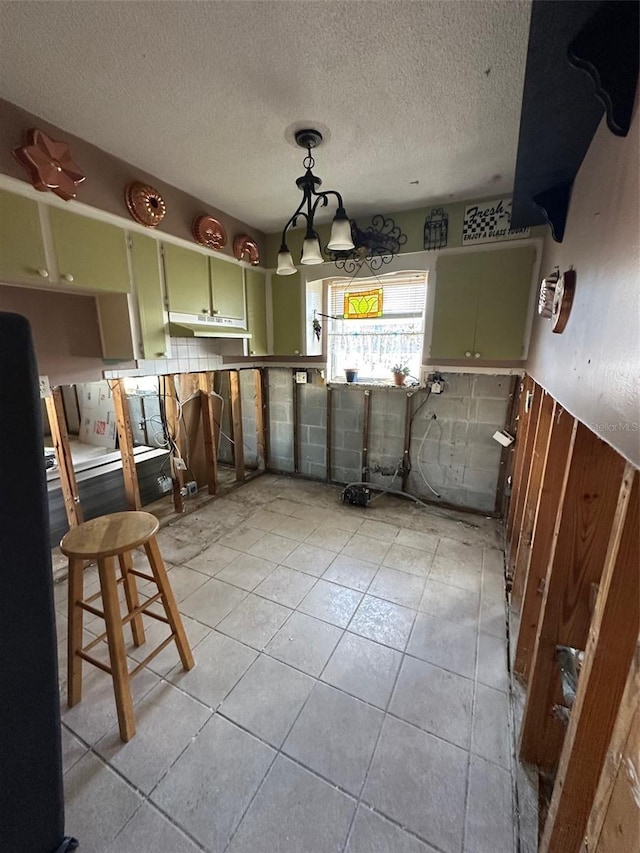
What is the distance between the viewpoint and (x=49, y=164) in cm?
181

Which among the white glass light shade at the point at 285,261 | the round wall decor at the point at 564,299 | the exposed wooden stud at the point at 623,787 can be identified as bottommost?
the exposed wooden stud at the point at 623,787

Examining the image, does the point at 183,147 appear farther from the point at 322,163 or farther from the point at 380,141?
the point at 380,141

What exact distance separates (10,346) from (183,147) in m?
2.02

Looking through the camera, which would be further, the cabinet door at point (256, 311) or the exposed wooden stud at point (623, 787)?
the cabinet door at point (256, 311)

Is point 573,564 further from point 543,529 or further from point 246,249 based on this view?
point 246,249

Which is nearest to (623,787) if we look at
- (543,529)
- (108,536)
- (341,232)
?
(543,529)

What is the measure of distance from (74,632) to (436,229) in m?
3.72

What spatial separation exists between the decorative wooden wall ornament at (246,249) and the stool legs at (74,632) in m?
2.90

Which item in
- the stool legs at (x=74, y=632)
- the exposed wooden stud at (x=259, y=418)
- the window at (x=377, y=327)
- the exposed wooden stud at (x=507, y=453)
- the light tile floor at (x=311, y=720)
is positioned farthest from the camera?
the exposed wooden stud at (x=259, y=418)

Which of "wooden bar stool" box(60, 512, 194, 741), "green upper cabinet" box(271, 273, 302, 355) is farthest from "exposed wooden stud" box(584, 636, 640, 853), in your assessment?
"green upper cabinet" box(271, 273, 302, 355)

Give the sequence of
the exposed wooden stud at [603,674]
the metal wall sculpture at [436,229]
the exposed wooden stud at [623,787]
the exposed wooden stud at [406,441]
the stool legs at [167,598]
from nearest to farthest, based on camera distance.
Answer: the exposed wooden stud at [623,787] < the exposed wooden stud at [603,674] < the stool legs at [167,598] < the metal wall sculpture at [436,229] < the exposed wooden stud at [406,441]

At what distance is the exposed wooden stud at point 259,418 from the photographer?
4.22 m

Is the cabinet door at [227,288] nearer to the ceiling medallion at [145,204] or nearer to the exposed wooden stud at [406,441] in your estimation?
the ceiling medallion at [145,204]

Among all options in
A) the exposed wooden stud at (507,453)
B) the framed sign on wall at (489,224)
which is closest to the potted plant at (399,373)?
the exposed wooden stud at (507,453)
